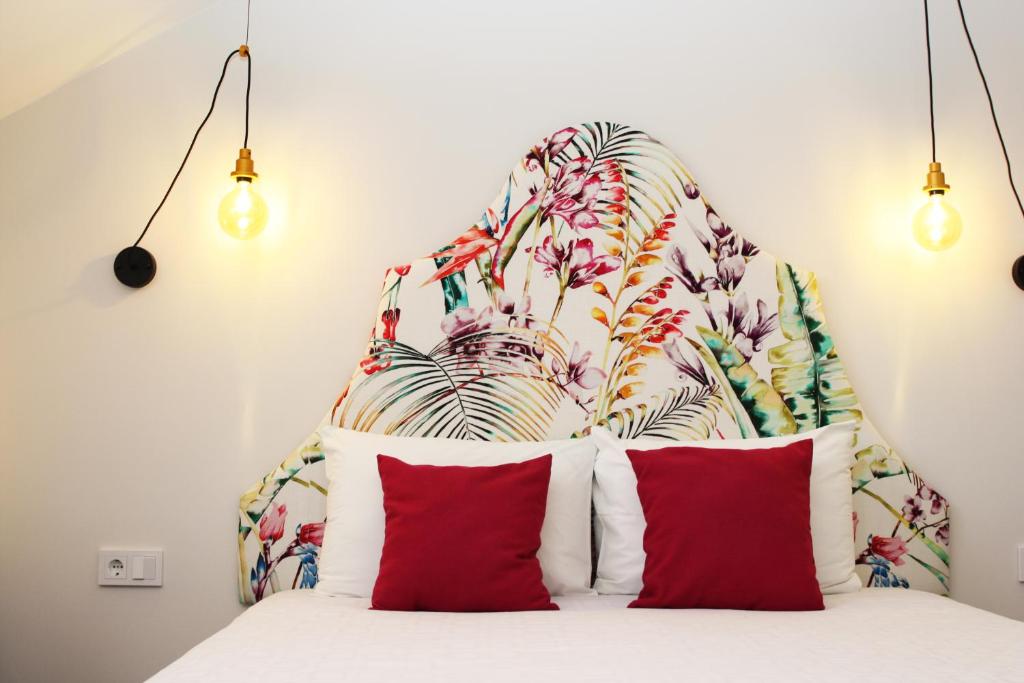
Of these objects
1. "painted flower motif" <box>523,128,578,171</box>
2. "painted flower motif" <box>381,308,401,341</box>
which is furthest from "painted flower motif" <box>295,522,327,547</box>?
"painted flower motif" <box>523,128,578,171</box>

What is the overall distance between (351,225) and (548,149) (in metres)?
0.60

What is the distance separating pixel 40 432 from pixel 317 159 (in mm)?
1065

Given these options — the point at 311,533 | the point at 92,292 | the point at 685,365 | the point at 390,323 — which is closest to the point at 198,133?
the point at 92,292

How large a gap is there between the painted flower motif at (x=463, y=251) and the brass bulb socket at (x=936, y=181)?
1.20 metres

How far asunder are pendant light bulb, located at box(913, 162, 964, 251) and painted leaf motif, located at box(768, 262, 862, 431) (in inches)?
13.3

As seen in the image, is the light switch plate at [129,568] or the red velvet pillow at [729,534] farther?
the light switch plate at [129,568]

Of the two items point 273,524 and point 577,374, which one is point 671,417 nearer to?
point 577,374

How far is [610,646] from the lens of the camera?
1.54m

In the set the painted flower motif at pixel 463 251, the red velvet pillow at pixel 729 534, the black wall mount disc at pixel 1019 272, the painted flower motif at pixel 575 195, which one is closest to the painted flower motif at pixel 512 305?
the painted flower motif at pixel 463 251

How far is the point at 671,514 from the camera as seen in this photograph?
6.36ft

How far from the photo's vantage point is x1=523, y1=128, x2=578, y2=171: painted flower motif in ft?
7.92

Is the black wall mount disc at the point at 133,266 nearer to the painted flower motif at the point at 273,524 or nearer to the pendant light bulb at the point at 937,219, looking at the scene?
the painted flower motif at the point at 273,524

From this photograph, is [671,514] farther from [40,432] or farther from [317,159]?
[40,432]

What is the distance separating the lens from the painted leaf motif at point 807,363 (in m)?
2.33
